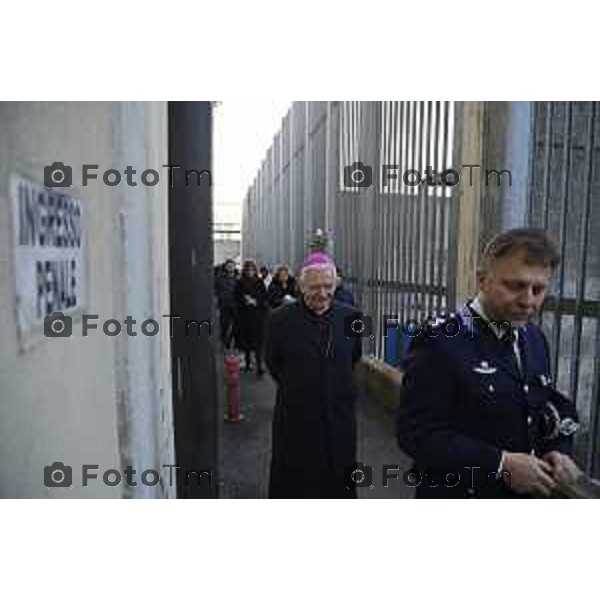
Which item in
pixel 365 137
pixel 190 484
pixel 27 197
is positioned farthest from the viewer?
pixel 365 137

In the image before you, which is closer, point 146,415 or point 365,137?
point 146,415

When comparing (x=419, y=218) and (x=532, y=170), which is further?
(x=419, y=218)

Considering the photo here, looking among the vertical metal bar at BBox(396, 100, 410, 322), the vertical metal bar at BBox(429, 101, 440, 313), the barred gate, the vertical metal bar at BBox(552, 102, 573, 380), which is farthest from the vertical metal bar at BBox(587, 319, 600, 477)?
the vertical metal bar at BBox(396, 100, 410, 322)

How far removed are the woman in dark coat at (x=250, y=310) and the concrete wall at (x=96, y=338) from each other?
528 centimetres

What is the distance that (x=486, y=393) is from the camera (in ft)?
5.21

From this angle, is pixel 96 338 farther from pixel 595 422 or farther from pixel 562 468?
pixel 595 422

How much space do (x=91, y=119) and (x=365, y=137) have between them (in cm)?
486

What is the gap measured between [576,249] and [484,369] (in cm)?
184

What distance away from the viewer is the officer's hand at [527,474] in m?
1.53

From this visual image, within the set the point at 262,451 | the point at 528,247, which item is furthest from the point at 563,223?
the point at 262,451

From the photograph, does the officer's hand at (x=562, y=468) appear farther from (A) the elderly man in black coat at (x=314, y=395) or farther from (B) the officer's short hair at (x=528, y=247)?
(A) the elderly man in black coat at (x=314, y=395)

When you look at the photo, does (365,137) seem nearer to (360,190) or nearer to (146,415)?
(360,190)

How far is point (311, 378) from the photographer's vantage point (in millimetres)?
2711

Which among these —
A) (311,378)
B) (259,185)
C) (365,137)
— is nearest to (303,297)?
(311,378)
